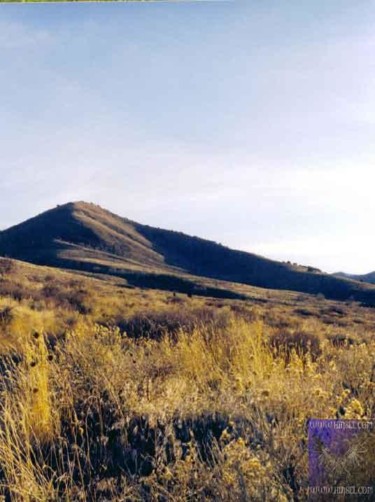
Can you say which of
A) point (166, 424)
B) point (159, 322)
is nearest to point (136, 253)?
point (159, 322)

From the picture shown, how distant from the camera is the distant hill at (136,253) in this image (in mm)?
70688

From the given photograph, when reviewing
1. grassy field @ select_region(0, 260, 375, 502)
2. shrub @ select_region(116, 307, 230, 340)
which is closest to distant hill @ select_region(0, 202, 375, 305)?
shrub @ select_region(116, 307, 230, 340)

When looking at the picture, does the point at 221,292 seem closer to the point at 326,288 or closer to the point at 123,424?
the point at 326,288

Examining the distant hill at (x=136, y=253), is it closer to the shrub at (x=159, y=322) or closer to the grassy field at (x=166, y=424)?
the shrub at (x=159, y=322)

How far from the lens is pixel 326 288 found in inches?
2948

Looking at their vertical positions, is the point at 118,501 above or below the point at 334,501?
below

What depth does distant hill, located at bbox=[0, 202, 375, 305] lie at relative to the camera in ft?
232

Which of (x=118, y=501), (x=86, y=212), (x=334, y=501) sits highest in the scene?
(x=86, y=212)

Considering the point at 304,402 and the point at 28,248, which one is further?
the point at 28,248

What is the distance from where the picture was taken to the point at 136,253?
90.7 metres

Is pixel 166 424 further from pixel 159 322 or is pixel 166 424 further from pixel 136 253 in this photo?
pixel 136 253

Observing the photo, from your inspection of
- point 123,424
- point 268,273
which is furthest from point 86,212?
point 123,424

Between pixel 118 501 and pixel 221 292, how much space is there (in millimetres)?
42683

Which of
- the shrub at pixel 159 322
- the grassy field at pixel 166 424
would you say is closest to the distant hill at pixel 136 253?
the shrub at pixel 159 322
